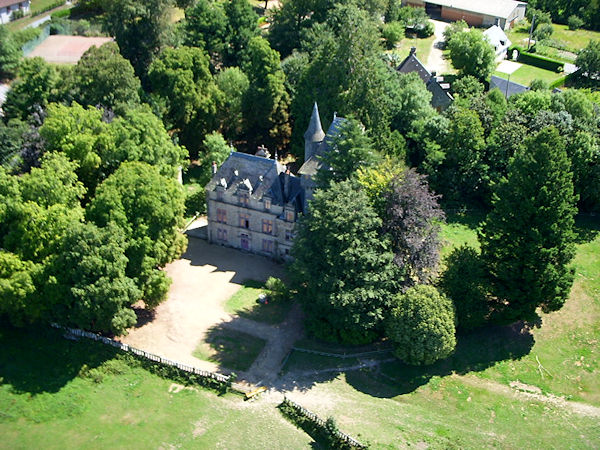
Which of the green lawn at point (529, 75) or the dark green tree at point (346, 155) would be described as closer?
the dark green tree at point (346, 155)

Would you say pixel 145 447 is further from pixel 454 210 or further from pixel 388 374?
pixel 454 210

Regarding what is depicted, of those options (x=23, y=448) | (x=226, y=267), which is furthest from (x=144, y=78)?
(x=23, y=448)

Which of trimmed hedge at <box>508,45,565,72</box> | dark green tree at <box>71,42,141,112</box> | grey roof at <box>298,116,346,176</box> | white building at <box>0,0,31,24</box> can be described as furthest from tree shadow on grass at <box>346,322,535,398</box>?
white building at <box>0,0,31,24</box>

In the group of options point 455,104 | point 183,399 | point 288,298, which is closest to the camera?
point 183,399

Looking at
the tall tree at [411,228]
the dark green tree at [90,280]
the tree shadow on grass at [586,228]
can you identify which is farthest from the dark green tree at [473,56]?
the dark green tree at [90,280]

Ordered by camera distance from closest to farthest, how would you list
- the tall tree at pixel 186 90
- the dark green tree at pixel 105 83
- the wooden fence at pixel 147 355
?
the wooden fence at pixel 147 355, the dark green tree at pixel 105 83, the tall tree at pixel 186 90

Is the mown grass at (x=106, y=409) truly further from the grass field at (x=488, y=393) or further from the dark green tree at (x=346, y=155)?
the dark green tree at (x=346, y=155)

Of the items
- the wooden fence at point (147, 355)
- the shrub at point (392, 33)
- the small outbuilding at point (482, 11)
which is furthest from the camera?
the small outbuilding at point (482, 11)

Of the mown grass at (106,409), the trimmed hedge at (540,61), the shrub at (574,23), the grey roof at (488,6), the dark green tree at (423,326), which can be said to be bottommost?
the mown grass at (106,409)
